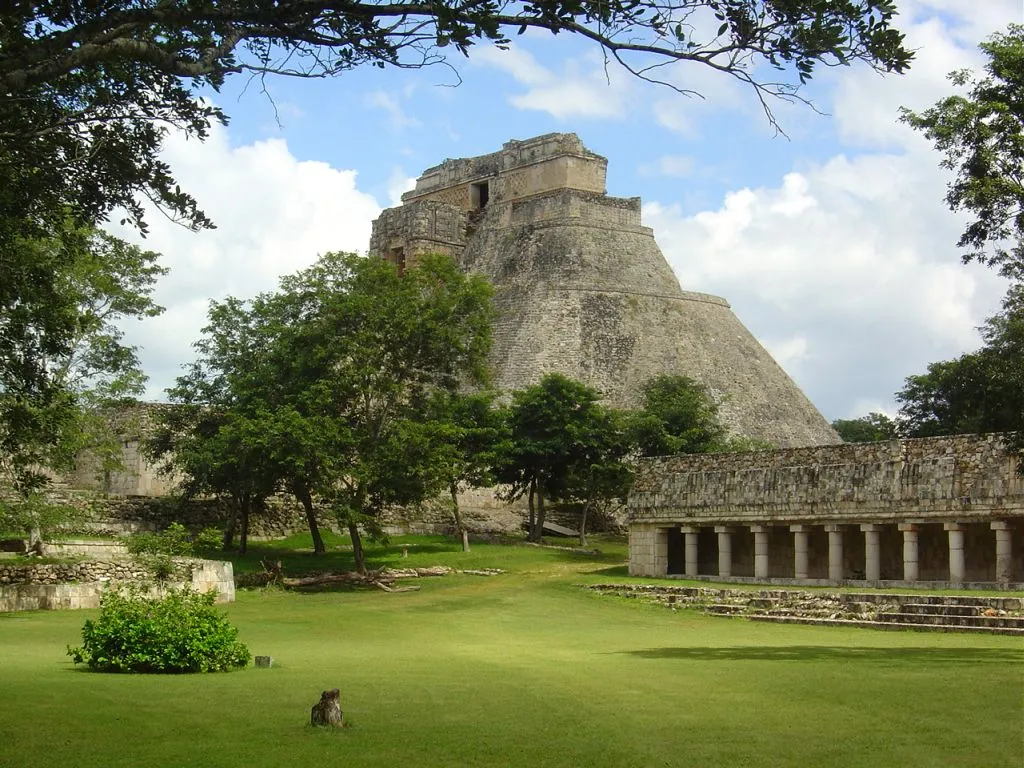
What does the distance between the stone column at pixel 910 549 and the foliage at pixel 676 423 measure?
584 inches

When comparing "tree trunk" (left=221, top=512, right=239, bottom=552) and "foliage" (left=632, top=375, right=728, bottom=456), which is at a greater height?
"foliage" (left=632, top=375, right=728, bottom=456)

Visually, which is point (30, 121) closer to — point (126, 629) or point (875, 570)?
point (126, 629)

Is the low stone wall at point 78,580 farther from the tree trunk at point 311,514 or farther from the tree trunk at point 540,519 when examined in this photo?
the tree trunk at point 540,519

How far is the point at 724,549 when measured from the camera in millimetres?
28156

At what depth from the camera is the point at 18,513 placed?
23609 mm

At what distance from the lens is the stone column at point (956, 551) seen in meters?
23.4

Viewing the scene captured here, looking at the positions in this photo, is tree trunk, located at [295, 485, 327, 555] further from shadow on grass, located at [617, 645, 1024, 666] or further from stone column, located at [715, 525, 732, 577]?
shadow on grass, located at [617, 645, 1024, 666]

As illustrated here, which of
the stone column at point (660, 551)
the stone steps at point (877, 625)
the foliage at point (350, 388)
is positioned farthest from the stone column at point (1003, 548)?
the foliage at point (350, 388)

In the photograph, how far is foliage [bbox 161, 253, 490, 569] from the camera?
3136 cm

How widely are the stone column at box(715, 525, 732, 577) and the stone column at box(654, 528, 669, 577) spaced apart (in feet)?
5.80

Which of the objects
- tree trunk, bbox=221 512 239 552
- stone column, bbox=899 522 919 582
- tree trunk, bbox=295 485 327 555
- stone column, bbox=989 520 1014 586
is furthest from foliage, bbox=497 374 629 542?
stone column, bbox=989 520 1014 586

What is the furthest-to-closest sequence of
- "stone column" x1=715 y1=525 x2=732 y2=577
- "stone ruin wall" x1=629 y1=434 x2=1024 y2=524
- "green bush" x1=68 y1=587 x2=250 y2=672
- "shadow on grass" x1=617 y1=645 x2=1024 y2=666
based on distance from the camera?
"stone column" x1=715 y1=525 x2=732 y2=577, "stone ruin wall" x1=629 y1=434 x2=1024 y2=524, "shadow on grass" x1=617 y1=645 x2=1024 y2=666, "green bush" x1=68 y1=587 x2=250 y2=672

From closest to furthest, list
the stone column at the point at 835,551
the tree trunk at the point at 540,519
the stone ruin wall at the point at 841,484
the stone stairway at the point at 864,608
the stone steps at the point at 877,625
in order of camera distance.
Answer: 1. the stone steps at the point at 877,625
2. the stone stairway at the point at 864,608
3. the stone ruin wall at the point at 841,484
4. the stone column at the point at 835,551
5. the tree trunk at the point at 540,519

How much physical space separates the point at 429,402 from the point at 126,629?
2185cm
